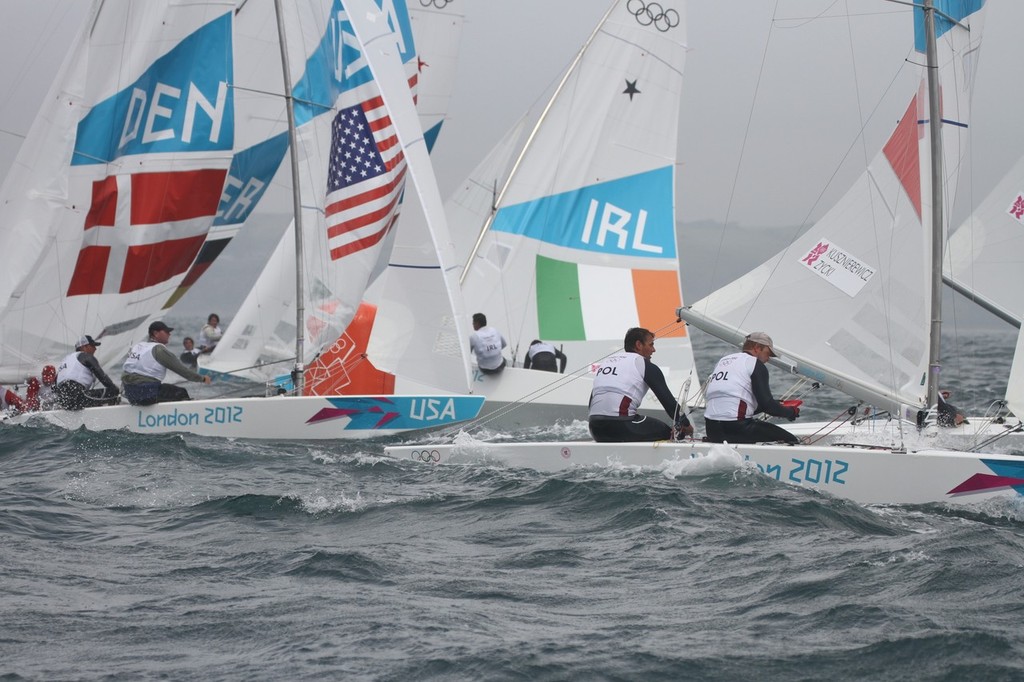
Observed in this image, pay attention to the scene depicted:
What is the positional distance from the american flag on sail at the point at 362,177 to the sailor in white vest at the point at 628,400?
4.76 meters

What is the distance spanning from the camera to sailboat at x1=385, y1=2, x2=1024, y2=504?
861 centimetres

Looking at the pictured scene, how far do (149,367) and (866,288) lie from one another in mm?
6665

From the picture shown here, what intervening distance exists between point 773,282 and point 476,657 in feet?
19.6

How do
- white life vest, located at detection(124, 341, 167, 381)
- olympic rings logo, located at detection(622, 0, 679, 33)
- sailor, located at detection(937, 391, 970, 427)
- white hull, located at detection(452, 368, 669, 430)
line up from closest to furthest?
1. sailor, located at detection(937, 391, 970, 427)
2. white life vest, located at detection(124, 341, 167, 381)
3. white hull, located at detection(452, 368, 669, 430)
4. olympic rings logo, located at detection(622, 0, 679, 33)

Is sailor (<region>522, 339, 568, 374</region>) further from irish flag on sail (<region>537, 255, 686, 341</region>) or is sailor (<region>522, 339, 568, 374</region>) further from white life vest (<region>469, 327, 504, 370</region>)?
white life vest (<region>469, 327, 504, 370</region>)

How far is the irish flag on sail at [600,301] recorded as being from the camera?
1466 centimetres

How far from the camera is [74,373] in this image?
1187 cm

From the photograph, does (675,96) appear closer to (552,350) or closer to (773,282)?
(552,350)

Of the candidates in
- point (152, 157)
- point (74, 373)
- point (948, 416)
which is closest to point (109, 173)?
point (152, 157)

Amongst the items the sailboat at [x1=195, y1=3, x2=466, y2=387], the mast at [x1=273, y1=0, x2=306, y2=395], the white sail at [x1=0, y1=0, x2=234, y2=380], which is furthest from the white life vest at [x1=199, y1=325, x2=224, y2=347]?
the mast at [x1=273, y1=0, x2=306, y2=395]

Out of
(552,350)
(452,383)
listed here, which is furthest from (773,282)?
(552,350)

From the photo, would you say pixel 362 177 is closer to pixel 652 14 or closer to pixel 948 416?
pixel 652 14

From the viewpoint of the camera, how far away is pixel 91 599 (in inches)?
207

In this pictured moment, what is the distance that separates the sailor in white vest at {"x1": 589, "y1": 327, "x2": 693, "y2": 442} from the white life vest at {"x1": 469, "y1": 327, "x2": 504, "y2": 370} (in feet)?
13.5
